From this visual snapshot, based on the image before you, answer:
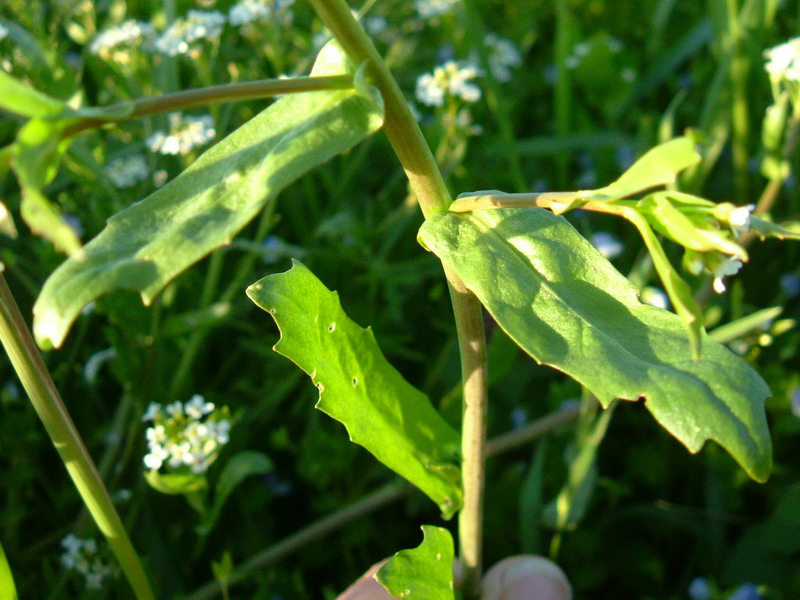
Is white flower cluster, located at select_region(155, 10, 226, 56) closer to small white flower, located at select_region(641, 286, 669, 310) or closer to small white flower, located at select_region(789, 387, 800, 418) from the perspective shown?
small white flower, located at select_region(641, 286, 669, 310)

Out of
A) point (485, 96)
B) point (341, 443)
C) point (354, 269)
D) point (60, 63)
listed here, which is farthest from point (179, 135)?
point (485, 96)

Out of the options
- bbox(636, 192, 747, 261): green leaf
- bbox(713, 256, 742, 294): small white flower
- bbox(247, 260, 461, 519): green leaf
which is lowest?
bbox(247, 260, 461, 519): green leaf

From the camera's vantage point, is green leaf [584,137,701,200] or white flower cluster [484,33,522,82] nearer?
green leaf [584,137,701,200]

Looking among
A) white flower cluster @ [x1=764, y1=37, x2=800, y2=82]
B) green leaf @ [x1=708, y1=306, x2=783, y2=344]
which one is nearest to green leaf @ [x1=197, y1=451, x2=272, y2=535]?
green leaf @ [x1=708, y1=306, x2=783, y2=344]

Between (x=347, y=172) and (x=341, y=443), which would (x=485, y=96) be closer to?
(x=347, y=172)

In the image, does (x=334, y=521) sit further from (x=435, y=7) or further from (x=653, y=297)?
(x=435, y=7)
